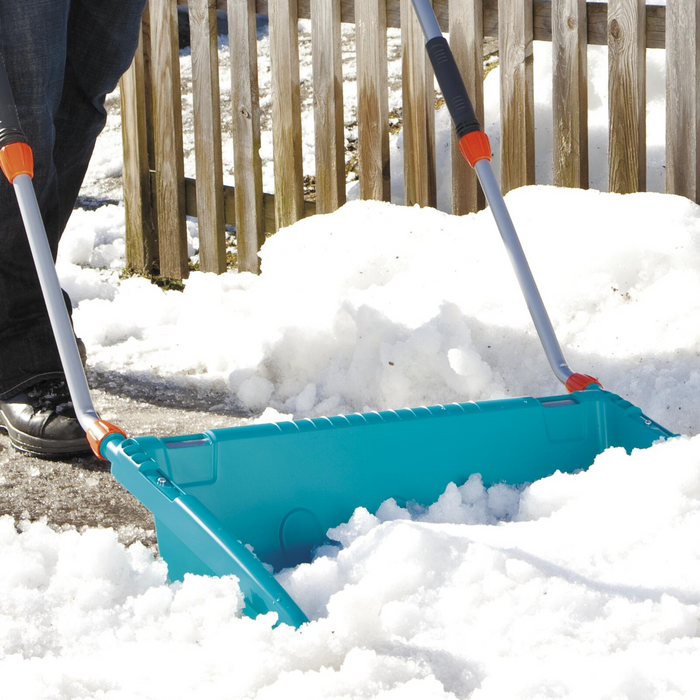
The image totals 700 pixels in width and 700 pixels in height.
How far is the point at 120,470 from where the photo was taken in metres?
1.38

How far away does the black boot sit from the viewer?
2.09 metres

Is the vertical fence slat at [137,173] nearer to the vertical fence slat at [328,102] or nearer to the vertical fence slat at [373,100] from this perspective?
the vertical fence slat at [328,102]

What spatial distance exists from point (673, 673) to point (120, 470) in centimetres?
78

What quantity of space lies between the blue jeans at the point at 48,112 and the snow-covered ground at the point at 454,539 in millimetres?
540

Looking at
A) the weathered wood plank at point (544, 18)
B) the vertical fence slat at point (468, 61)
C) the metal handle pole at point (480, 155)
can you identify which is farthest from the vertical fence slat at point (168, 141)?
the metal handle pole at point (480, 155)

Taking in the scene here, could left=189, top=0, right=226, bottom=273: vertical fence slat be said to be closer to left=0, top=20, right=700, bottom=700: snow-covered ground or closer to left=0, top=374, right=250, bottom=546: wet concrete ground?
left=0, top=20, right=700, bottom=700: snow-covered ground

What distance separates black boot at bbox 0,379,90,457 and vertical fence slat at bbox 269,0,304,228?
143 centimetres

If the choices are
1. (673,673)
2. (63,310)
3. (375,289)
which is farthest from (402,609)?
(375,289)

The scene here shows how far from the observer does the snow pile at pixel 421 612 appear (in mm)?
1108

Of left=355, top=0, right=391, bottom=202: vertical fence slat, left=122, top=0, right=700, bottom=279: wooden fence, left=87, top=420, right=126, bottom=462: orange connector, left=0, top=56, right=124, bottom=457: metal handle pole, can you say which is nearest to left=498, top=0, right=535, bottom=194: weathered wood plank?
left=122, top=0, right=700, bottom=279: wooden fence

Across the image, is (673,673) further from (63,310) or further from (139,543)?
(63,310)

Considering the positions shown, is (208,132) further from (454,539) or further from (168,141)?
(454,539)

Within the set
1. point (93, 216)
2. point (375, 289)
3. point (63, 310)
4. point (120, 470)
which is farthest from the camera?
point (93, 216)

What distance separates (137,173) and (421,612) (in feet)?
9.90
